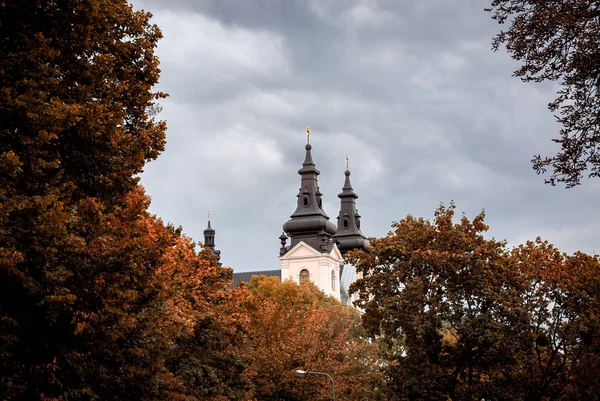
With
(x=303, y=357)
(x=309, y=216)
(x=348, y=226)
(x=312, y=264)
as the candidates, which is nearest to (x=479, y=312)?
(x=303, y=357)

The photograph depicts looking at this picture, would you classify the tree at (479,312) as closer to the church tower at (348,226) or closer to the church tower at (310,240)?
the church tower at (310,240)

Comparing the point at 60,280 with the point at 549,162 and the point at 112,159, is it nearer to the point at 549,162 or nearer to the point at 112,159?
the point at 112,159

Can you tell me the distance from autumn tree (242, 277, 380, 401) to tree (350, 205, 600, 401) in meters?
9.35

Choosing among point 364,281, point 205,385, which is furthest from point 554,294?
point 205,385

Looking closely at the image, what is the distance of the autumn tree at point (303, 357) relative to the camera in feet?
154

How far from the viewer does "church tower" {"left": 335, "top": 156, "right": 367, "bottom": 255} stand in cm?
13088

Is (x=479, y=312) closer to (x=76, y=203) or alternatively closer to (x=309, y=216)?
(x=76, y=203)

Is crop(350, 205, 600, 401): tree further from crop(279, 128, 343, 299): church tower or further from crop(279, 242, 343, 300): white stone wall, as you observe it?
crop(279, 242, 343, 300): white stone wall

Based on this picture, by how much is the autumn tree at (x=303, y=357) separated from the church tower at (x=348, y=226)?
224 feet

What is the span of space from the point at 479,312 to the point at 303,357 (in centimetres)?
1866

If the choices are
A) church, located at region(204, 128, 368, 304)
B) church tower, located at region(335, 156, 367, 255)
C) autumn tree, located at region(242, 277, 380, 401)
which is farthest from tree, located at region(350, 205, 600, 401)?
church tower, located at region(335, 156, 367, 255)

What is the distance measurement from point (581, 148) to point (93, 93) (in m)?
9.44

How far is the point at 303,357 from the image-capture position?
48.9m

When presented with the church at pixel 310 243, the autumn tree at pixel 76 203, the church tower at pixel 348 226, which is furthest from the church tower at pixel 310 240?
the autumn tree at pixel 76 203
